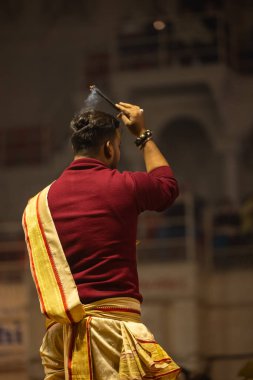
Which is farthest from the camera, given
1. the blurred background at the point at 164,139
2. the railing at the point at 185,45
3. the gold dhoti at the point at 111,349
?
the railing at the point at 185,45

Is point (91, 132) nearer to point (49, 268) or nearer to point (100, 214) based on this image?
point (100, 214)

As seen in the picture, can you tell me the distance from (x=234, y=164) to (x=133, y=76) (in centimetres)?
63

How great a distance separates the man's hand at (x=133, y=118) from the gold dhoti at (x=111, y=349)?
42 cm

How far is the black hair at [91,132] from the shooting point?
2188 millimetres

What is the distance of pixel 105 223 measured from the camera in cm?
211

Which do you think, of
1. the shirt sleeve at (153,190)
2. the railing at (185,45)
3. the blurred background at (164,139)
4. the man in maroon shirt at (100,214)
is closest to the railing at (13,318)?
the blurred background at (164,139)

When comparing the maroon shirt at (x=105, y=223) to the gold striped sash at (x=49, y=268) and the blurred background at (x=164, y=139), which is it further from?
the blurred background at (x=164, y=139)

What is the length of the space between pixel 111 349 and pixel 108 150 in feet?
1.51

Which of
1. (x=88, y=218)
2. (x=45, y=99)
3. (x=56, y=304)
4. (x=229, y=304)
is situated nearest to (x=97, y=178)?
(x=88, y=218)

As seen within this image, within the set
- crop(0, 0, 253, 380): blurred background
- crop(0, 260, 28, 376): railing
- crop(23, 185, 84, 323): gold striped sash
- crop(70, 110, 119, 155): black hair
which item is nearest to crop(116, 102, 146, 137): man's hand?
crop(70, 110, 119, 155): black hair

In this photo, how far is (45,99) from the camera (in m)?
4.46

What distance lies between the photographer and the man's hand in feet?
7.41

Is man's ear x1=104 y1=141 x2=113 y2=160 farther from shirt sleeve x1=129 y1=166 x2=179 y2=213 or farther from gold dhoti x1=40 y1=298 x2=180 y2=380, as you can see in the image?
gold dhoti x1=40 y1=298 x2=180 y2=380

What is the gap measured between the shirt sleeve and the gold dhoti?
0.22m
